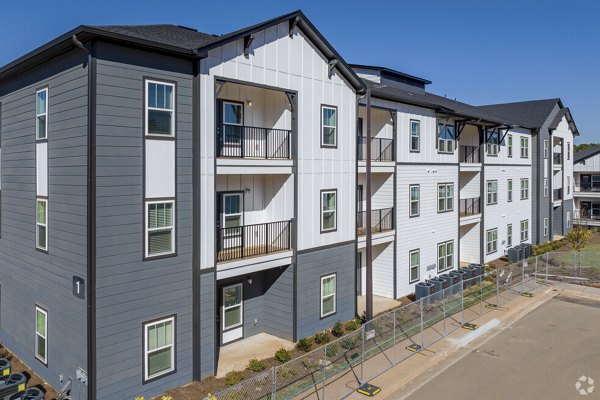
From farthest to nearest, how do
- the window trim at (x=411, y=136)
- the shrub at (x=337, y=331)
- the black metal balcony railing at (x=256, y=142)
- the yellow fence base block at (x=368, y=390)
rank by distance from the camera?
1. the window trim at (x=411, y=136)
2. the shrub at (x=337, y=331)
3. the black metal balcony railing at (x=256, y=142)
4. the yellow fence base block at (x=368, y=390)

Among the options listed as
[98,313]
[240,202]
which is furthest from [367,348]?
[98,313]

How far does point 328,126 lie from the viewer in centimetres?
1608

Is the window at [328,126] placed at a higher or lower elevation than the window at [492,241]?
higher

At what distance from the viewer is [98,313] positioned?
1029 centimetres

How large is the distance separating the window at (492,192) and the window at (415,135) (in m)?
8.88

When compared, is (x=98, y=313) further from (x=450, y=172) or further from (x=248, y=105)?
(x=450, y=172)

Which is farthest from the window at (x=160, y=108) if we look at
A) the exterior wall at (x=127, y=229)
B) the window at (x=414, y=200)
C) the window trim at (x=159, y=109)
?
the window at (x=414, y=200)

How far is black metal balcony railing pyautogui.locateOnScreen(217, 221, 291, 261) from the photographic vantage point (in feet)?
46.7

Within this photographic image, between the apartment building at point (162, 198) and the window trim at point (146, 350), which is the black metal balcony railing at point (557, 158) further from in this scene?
the window trim at point (146, 350)

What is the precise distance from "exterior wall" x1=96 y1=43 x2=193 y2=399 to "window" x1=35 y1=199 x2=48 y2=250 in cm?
304

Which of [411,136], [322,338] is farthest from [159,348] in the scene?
[411,136]

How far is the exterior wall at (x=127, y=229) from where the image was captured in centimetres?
1033

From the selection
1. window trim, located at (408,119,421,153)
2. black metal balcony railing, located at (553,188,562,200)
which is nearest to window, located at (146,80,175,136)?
window trim, located at (408,119,421,153)

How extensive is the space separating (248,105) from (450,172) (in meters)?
13.4
